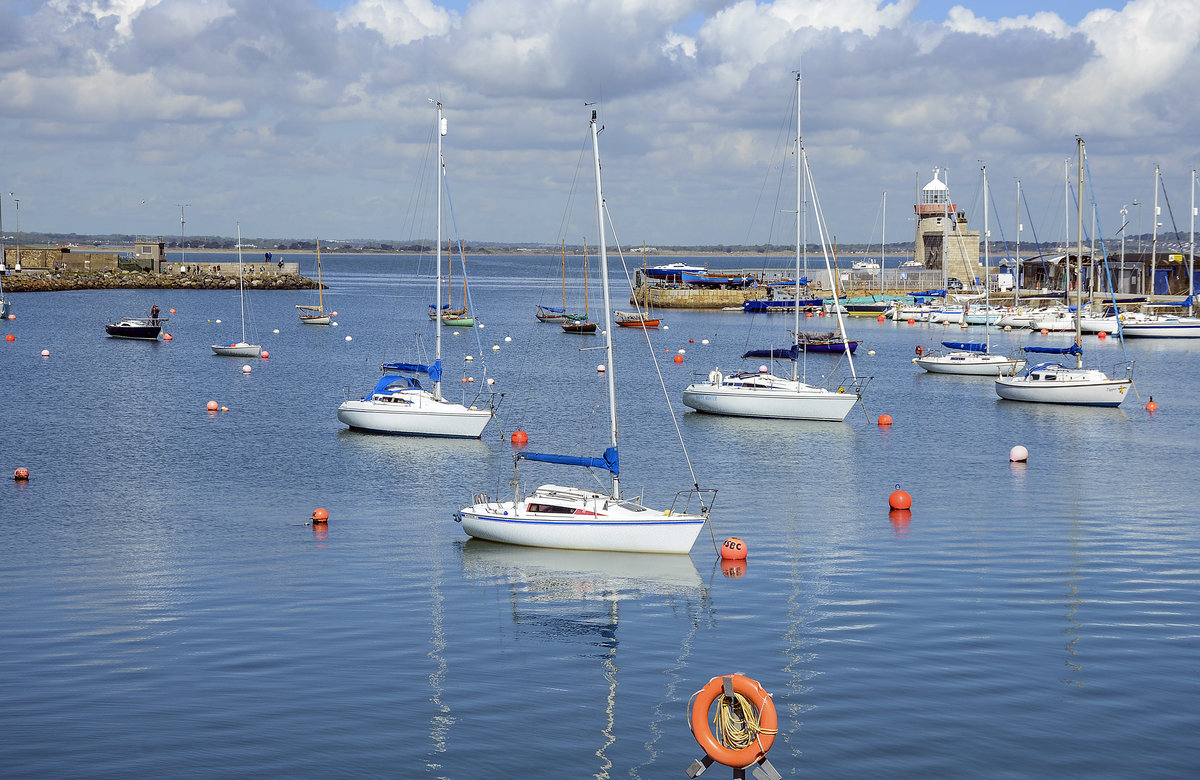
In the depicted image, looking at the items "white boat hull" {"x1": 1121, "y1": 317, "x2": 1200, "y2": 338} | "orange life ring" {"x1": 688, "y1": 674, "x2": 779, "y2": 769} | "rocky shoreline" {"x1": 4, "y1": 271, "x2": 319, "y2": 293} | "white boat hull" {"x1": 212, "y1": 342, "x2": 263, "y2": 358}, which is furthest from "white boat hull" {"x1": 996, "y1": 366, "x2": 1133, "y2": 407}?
"rocky shoreline" {"x1": 4, "y1": 271, "x2": 319, "y2": 293}

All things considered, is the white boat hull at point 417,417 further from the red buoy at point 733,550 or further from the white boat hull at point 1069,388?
the white boat hull at point 1069,388

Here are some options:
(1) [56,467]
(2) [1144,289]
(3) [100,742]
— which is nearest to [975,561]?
(3) [100,742]

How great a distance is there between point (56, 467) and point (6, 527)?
30.4ft

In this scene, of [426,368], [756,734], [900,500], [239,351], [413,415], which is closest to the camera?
[756,734]

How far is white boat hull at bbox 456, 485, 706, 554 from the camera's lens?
100ft

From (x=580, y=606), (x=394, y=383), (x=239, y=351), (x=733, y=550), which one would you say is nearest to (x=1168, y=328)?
(x=239, y=351)

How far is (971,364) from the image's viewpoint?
77.3 m

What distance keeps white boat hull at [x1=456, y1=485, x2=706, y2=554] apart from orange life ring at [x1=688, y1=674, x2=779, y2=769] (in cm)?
1470

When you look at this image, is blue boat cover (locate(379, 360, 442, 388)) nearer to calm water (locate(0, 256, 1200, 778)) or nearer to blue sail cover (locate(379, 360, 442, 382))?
blue sail cover (locate(379, 360, 442, 382))

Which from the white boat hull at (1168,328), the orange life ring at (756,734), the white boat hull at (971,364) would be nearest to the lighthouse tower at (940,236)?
the white boat hull at (1168,328)

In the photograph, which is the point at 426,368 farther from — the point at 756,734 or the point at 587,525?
the point at 756,734

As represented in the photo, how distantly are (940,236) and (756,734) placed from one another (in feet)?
530

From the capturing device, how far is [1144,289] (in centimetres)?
13750

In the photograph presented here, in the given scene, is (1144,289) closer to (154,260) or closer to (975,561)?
(975,561)
